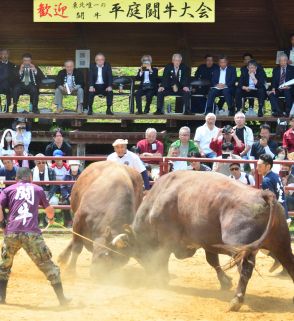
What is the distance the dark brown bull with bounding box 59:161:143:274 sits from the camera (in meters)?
10.9

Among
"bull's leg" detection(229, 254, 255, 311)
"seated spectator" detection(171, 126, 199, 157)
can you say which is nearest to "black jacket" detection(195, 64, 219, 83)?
"seated spectator" detection(171, 126, 199, 157)

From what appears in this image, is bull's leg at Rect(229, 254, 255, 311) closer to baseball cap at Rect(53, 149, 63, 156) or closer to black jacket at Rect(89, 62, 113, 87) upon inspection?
baseball cap at Rect(53, 149, 63, 156)

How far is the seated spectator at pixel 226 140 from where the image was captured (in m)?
15.9

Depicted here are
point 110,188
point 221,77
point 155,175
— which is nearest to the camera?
point 110,188

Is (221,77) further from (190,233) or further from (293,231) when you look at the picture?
(190,233)

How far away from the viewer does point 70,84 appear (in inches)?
733

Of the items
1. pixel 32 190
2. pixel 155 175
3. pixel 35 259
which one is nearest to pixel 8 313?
pixel 35 259

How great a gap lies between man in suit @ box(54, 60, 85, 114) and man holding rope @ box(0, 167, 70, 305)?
8.67 m

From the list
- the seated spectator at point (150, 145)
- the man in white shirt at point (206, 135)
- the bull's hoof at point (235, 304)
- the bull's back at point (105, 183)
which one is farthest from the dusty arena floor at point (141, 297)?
the man in white shirt at point (206, 135)

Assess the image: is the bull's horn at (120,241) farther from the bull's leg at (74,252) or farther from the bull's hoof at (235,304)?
the bull's hoof at (235,304)

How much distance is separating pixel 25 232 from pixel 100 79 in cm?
905

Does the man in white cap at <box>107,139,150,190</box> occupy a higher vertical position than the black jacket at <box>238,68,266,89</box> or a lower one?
lower

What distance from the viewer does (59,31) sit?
19922mm

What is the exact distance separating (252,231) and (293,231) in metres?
5.46
